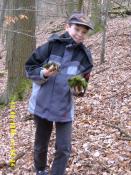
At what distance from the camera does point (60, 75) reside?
4586 millimetres

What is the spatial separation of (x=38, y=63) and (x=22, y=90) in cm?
627

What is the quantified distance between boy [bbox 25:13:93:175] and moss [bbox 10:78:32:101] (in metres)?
6.10

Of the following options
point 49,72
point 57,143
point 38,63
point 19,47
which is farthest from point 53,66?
point 19,47

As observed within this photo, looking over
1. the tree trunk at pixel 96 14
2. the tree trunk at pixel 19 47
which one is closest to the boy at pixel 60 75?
the tree trunk at pixel 19 47

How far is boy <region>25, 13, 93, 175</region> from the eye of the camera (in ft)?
14.9

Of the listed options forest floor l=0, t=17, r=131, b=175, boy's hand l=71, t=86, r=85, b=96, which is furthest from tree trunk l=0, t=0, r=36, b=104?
boy's hand l=71, t=86, r=85, b=96

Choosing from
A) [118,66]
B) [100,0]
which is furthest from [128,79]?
[100,0]

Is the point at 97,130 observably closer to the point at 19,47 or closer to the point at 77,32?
the point at 77,32

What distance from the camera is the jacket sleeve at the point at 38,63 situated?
458 cm

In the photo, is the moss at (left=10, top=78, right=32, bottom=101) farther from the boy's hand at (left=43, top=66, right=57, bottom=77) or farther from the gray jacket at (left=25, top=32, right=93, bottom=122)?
the boy's hand at (left=43, top=66, right=57, bottom=77)

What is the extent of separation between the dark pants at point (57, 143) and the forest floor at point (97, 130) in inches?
30.8

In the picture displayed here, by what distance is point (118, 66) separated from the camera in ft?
37.5

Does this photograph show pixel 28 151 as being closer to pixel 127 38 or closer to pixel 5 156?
pixel 5 156

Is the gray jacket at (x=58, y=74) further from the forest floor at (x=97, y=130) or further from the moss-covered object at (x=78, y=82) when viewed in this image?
the forest floor at (x=97, y=130)
